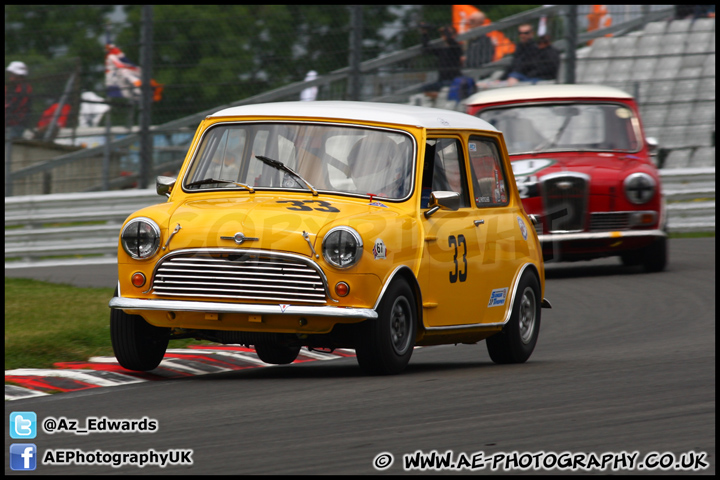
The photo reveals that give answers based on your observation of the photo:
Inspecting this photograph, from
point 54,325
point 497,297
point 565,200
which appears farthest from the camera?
point 565,200

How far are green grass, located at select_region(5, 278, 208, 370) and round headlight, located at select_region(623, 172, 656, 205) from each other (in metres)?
5.46

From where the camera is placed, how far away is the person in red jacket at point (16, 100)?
16.2 meters

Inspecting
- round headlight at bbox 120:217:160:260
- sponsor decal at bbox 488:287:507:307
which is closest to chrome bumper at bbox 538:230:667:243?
sponsor decal at bbox 488:287:507:307

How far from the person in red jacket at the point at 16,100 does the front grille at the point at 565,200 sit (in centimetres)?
703

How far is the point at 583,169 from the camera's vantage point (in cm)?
1319

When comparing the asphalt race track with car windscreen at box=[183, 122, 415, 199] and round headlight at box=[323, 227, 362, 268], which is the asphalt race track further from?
car windscreen at box=[183, 122, 415, 199]

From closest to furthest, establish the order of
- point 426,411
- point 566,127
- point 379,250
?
point 426,411
point 379,250
point 566,127

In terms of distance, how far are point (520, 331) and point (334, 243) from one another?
6.87 ft

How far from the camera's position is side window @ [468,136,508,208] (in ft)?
26.9

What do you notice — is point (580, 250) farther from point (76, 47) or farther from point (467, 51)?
point (76, 47)

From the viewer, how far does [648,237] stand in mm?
13578

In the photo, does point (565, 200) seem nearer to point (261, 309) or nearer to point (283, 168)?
point (283, 168)

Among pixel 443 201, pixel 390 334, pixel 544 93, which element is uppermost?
pixel 544 93

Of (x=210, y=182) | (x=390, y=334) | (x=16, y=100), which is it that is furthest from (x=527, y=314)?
(x=16, y=100)
